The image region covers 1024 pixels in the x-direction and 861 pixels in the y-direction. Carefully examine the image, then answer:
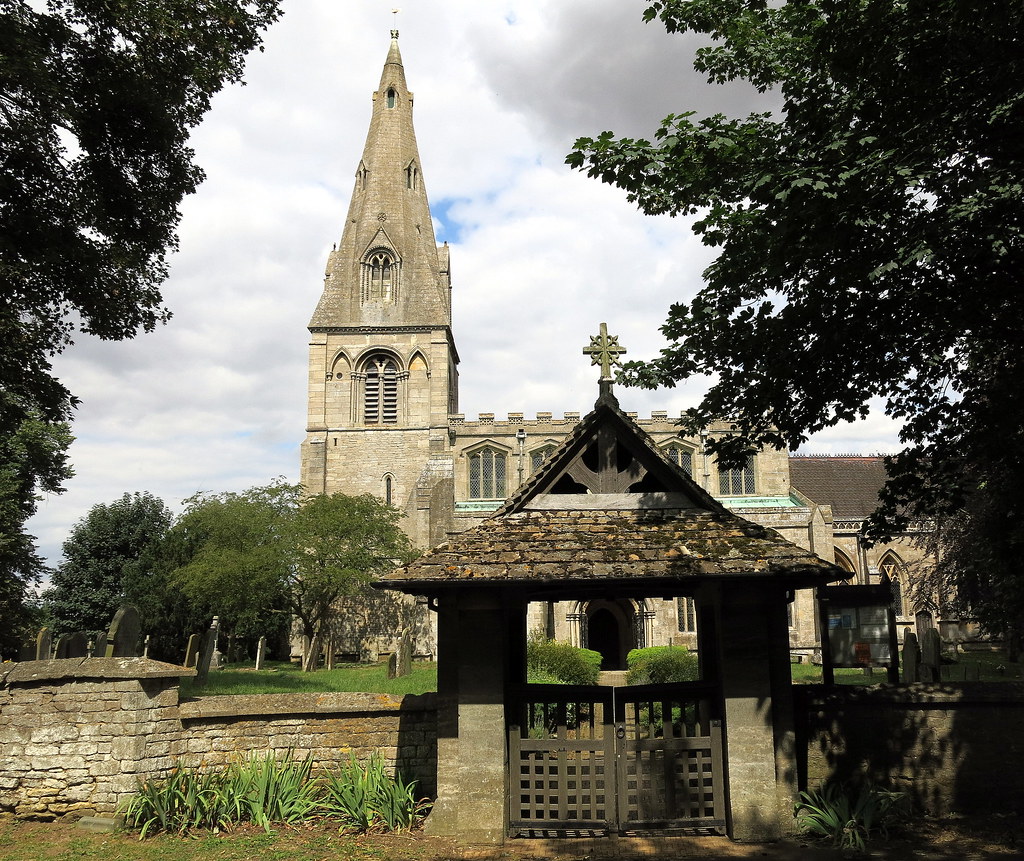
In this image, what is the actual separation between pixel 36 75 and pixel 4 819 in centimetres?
831

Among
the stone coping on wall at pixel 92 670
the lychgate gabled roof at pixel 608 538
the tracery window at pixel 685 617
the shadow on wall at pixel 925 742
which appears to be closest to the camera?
the lychgate gabled roof at pixel 608 538

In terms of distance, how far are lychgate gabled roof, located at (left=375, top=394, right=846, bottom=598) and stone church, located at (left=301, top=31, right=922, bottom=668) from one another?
29.3 meters

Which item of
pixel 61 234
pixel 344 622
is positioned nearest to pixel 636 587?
pixel 61 234

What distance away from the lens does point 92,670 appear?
364 inches

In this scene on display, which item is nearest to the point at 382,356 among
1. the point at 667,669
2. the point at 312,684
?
the point at 312,684

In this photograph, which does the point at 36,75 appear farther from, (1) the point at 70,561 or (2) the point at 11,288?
(1) the point at 70,561

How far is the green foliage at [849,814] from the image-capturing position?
25.8 feet

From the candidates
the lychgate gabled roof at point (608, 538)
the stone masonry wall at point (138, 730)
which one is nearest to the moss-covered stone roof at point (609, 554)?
the lychgate gabled roof at point (608, 538)

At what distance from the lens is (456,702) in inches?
342

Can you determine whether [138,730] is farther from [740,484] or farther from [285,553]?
[740,484]

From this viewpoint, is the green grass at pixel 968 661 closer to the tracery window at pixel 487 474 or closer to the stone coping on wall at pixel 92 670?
the stone coping on wall at pixel 92 670

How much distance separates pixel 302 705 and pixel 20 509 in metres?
21.1

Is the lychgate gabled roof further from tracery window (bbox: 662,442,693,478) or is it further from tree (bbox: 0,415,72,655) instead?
tracery window (bbox: 662,442,693,478)

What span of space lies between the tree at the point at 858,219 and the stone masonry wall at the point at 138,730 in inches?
204
